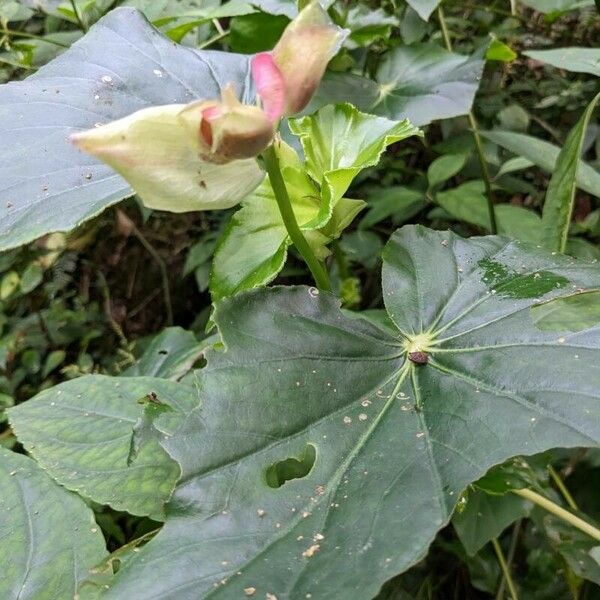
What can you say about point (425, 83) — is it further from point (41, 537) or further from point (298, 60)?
point (41, 537)

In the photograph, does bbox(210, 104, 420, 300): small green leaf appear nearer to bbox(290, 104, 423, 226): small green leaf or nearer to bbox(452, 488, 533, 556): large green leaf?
bbox(290, 104, 423, 226): small green leaf

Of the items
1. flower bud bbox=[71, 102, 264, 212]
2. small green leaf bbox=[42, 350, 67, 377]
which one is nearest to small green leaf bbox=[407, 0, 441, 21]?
flower bud bbox=[71, 102, 264, 212]

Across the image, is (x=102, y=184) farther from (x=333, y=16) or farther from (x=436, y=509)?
(x=333, y=16)

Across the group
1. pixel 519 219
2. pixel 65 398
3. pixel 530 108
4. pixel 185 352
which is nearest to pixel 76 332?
pixel 185 352

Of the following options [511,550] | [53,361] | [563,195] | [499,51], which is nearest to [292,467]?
[563,195]

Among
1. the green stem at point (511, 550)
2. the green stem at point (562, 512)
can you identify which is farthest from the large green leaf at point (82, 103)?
the green stem at point (511, 550)

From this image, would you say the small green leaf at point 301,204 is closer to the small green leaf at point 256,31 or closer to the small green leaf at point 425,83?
the small green leaf at point 425,83

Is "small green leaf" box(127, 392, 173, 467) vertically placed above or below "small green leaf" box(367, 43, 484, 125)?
below
